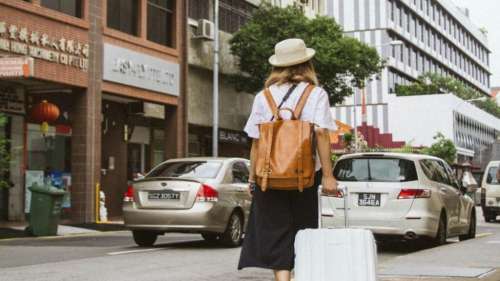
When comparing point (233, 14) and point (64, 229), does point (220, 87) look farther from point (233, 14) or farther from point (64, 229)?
point (64, 229)

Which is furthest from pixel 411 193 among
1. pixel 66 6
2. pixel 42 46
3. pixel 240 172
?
pixel 66 6

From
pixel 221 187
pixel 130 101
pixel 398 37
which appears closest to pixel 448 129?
pixel 398 37

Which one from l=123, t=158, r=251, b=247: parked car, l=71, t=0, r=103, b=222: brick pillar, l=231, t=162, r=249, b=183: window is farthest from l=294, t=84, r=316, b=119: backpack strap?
l=71, t=0, r=103, b=222: brick pillar

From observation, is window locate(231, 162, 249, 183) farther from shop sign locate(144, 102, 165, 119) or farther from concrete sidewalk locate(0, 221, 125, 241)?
shop sign locate(144, 102, 165, 119)

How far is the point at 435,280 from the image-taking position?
727cm

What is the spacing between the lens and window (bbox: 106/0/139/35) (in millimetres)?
23625

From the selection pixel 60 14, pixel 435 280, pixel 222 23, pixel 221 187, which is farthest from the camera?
pixel 222 23

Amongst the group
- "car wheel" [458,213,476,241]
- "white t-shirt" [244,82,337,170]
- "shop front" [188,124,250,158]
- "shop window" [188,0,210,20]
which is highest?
"shop window" [188,0,210,20]

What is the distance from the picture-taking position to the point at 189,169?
42.9 feet

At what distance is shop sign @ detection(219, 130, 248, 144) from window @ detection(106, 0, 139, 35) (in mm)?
6704

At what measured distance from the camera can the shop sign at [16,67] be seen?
1702cm

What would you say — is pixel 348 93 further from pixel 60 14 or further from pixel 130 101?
pixel 60 14

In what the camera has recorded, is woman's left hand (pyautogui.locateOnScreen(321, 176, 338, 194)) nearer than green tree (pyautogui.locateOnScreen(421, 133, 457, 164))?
Yes

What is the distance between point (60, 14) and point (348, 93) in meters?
14.1
